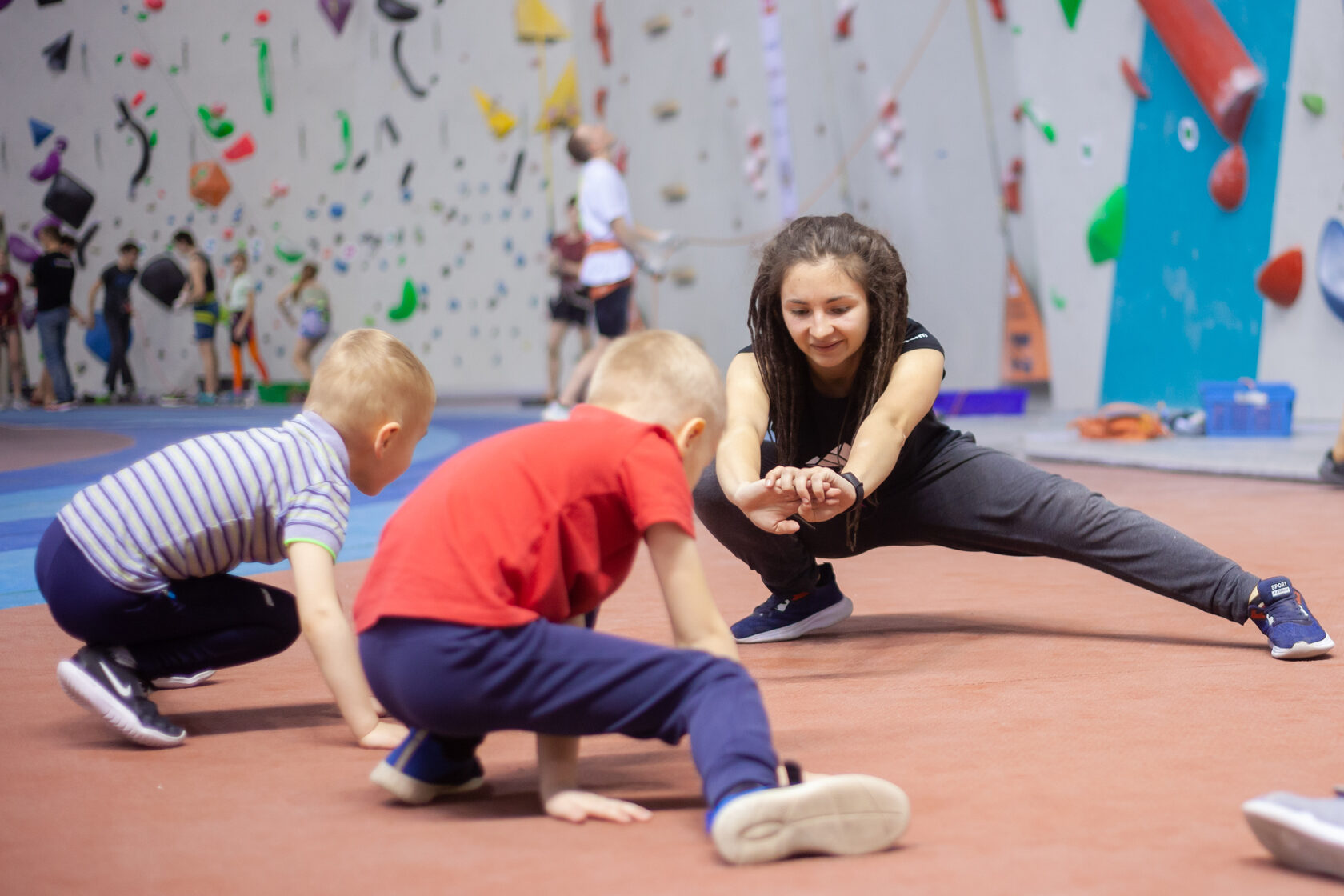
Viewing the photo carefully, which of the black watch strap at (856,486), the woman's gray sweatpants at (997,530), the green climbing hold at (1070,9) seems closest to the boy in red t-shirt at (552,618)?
the black watch strap at (856,486)

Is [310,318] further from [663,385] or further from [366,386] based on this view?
[663,385]

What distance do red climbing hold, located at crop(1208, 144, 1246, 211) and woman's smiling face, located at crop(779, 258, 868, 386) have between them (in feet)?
17.2

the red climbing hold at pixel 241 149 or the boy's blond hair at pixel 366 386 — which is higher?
the red climbing hold at pixel 241 149

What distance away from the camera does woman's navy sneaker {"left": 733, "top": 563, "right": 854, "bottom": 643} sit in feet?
8.59

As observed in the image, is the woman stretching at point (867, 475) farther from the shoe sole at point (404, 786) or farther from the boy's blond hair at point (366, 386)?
the shoe sole at point (404, 786)

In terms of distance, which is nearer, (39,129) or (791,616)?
(791,616)

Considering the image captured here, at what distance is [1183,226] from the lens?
284 inches

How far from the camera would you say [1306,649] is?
2188 millimetres

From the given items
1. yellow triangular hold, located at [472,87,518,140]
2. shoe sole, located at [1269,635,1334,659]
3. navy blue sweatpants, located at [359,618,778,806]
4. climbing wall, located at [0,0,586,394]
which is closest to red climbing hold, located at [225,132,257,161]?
climbing wall, located at [0,0,586,394]

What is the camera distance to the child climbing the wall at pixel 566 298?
9.90m

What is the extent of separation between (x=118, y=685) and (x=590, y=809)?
779 mm

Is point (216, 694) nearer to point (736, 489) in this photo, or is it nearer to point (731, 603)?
point (736, 489)

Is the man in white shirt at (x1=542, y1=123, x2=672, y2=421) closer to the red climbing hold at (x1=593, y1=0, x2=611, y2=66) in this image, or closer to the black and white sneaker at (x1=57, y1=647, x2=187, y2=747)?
the red climbing hold at (x1=593, y1=0, x2=611, y2=66)

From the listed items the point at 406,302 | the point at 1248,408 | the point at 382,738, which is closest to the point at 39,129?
the point at 406,302
